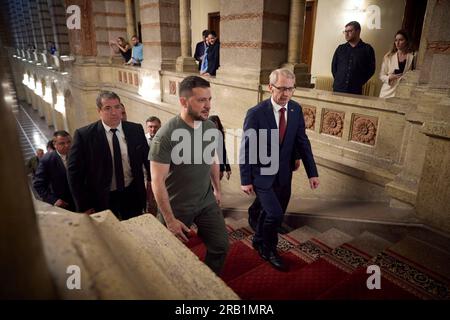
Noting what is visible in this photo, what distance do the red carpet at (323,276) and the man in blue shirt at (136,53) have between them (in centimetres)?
739

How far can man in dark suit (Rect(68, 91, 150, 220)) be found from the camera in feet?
9.24

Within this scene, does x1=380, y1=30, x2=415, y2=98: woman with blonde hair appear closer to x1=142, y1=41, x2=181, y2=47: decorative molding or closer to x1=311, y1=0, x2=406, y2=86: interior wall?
x1=311, y1=0, x2=406, y2=86: interior wall

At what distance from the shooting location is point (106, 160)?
2.87 meters

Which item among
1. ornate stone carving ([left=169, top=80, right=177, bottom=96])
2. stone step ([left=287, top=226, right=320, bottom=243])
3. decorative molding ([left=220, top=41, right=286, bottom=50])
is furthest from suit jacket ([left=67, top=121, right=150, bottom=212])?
ornate stone carving ([left=169, top=80, right=177, bottom=96])

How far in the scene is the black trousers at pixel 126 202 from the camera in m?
3.04

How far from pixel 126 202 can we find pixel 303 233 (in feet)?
6.44

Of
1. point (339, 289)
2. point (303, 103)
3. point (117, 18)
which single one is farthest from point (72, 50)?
point (339, 289)

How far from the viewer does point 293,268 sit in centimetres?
283

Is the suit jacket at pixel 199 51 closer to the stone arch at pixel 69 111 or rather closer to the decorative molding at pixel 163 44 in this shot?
the decorative molding at pixel 163 44

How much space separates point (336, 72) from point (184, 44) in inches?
167

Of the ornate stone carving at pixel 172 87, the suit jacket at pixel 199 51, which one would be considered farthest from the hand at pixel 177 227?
the suit jacket at pixel 199 51

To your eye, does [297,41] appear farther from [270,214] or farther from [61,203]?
[61,203]

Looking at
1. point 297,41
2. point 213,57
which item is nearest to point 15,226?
point 297,41
